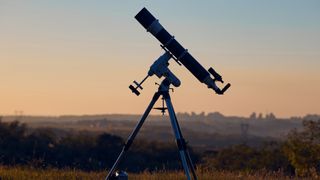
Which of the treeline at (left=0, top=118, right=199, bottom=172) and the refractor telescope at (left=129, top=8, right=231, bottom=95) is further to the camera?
the treeline at (left=0, top=118, right=199, bottom=172)

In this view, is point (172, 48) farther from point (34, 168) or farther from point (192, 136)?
point (192, 136)

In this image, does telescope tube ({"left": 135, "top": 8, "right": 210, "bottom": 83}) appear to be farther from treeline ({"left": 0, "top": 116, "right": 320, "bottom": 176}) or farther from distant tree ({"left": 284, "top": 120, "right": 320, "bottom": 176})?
treeline ({"left": 0, "top": 116, "right": 320, "bottom": 176})

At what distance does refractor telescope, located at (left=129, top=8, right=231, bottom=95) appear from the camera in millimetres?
12742

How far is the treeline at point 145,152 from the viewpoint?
29984mm

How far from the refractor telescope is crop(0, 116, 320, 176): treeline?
15790mm

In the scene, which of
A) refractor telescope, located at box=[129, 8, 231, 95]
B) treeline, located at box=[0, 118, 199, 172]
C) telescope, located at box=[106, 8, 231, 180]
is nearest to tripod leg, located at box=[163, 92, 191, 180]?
telescope, located at box=[106, 8, 231, 180]

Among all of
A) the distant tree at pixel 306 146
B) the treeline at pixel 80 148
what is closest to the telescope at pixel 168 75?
the distant tree at pixel 306 146

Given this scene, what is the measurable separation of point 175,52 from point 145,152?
132ft

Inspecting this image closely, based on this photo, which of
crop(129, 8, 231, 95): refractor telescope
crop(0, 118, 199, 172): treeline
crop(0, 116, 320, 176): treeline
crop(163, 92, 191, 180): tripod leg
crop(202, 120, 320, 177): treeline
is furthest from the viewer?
crop(0, 118, 199, 172): treeline

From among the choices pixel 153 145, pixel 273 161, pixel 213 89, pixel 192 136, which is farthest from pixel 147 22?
pixel 192 136

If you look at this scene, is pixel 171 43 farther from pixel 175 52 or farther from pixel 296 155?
pixel 296 155

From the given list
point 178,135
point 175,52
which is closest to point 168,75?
point 175,52

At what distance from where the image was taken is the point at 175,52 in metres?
12.7

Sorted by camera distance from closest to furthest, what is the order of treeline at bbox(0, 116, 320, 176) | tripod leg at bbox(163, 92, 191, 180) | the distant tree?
tripod leg at bbox(163, 92, 191, 180) < the distant tree < treeline at bbox(0, 116, 320, 176)
